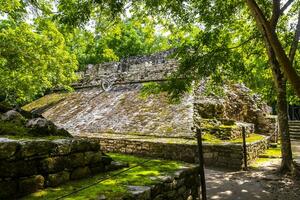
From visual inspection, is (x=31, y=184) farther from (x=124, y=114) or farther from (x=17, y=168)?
(x=124, y=114)

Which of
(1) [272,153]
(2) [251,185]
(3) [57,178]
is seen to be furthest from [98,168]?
(1) [272,153]

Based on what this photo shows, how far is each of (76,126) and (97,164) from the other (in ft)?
28.5

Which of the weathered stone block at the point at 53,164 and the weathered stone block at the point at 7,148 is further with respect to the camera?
the weathered stone block at the point at 53,164

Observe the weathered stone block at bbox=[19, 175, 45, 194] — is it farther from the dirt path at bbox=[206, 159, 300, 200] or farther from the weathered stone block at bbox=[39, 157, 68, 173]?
the dirt path at bbox=[206, 159, 300, 200]

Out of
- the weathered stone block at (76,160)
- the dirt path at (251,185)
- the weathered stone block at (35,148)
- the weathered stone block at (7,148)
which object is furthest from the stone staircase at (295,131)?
the weathered stone block at (7,148)

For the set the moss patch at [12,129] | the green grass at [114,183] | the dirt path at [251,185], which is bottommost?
the dirt path at [251,185]

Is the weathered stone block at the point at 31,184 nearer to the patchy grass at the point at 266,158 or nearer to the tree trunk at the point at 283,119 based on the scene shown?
the tree trunk at the point at 283,119

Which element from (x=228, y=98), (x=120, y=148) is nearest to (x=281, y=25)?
(x=228, y=98)

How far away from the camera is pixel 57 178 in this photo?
3.94 m

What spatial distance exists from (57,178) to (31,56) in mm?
9517

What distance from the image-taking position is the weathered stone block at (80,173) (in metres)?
4.25

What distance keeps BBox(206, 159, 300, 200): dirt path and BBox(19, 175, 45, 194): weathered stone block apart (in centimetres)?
433

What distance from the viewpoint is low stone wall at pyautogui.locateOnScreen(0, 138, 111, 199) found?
134 inches

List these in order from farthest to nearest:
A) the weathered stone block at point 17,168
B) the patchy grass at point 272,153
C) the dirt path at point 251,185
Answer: the patchy grass at point 272,153
the dirt path at point 251,185
the weathered stone block at point 17,168
